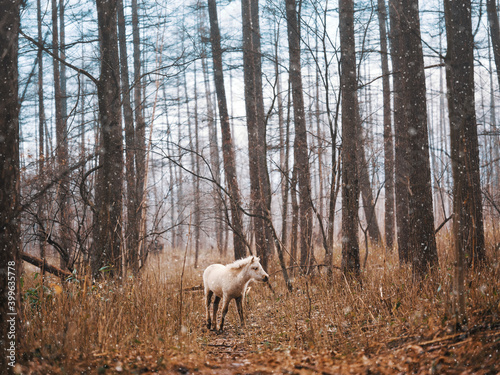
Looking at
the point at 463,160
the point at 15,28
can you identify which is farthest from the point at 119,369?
the point at 463,160

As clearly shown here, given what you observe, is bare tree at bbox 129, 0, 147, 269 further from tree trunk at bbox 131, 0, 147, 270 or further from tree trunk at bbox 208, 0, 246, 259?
tree trunk at bbox 208, 0, 246, 259

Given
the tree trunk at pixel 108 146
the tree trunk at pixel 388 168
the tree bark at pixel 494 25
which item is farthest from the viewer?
the tree trunk at pixel 388 168

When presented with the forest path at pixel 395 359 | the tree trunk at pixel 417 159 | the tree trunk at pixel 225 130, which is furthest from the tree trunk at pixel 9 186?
the tree trunk at pixel 225 130

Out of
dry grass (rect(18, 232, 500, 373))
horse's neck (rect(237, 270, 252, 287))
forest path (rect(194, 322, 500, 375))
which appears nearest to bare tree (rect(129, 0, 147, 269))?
dry grass (rect(18, 232, 500, 373))

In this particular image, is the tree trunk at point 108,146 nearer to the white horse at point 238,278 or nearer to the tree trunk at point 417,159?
the white horse at point 238,278

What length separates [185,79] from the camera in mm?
26750

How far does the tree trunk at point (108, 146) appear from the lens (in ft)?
20.0

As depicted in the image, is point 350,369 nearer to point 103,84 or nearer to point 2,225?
point 2,225

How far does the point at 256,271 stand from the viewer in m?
5.77

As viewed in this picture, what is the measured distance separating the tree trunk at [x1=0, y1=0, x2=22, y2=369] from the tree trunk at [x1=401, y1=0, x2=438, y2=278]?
203 inches

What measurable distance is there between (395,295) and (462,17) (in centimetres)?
534

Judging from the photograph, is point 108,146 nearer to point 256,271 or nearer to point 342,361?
point 256,271

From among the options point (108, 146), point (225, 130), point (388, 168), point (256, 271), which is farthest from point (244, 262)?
point (388, 168)

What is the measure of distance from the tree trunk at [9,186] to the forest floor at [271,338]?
0.30 metres
